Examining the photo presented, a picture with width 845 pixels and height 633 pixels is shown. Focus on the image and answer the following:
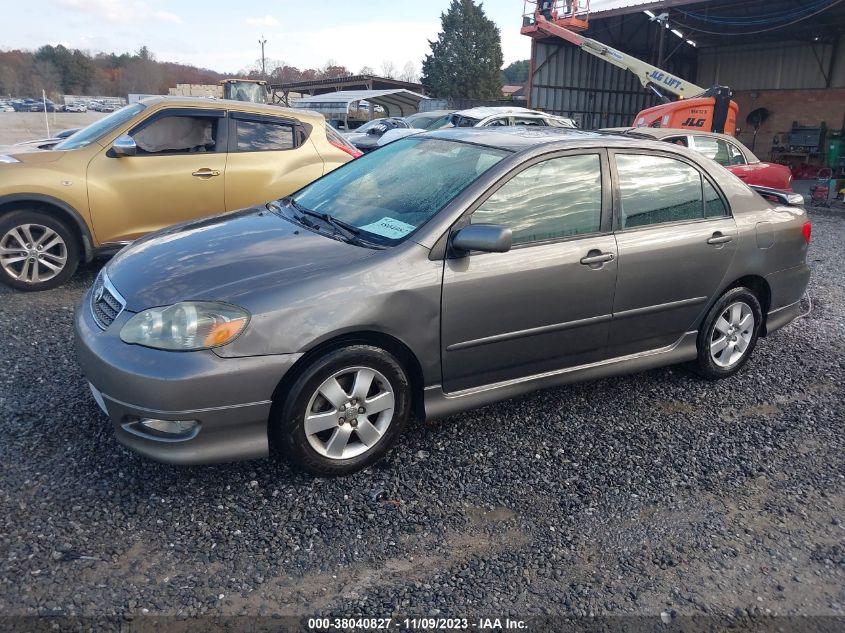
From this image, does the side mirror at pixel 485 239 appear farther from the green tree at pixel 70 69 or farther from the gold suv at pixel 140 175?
the green tree at pixel 70 69

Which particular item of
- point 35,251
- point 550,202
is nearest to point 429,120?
point 35,251

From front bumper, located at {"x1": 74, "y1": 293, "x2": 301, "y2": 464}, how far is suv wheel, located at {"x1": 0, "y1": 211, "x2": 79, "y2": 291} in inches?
127

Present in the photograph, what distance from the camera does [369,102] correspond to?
28922 millimetres

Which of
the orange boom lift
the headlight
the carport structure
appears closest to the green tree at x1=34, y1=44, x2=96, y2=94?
the carport structure

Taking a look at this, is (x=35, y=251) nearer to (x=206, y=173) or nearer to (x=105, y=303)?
(x=206, y=173)

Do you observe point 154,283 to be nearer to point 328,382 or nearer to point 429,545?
point 328,382

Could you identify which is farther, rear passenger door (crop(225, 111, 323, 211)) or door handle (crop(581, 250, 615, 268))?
rear passenger door (crop(225, 111, 323, 211))

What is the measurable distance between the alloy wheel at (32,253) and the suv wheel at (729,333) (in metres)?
5.13

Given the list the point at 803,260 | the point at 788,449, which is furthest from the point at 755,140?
the point at 788,449

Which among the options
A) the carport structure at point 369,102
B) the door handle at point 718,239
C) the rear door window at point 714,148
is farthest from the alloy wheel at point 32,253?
the carport structure at point 369,102

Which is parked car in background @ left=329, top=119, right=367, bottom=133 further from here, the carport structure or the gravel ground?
the gravel ground

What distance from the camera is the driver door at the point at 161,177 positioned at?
5.73 metres

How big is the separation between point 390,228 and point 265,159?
3.46 metres

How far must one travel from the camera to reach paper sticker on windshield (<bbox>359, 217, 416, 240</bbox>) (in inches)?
130
